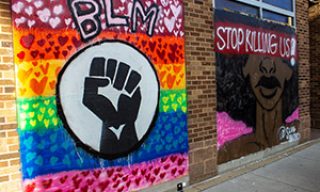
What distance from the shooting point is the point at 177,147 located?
4.38 m

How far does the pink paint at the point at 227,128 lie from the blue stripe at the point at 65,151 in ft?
3.67

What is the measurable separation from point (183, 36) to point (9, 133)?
260cm

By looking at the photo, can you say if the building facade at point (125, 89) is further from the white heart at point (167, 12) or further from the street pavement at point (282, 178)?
the street pavement at point (282, 178)

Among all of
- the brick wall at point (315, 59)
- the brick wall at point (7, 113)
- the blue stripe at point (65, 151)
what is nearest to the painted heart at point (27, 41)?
the brick wall at point (7, 113)

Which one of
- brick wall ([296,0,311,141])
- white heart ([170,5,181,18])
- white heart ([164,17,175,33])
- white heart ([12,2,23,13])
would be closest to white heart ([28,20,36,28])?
white heart ([12,2,23,13])

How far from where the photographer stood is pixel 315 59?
8992mm

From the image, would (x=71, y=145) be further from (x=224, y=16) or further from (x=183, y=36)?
(x=224, y=16)

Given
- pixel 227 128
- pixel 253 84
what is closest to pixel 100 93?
pixel 227 128

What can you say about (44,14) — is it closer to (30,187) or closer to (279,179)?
(30,187)

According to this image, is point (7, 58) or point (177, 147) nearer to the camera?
point (7, 58)

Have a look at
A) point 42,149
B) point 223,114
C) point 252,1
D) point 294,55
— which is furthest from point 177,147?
point 294,55

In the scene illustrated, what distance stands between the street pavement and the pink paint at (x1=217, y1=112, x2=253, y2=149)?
2.13ft

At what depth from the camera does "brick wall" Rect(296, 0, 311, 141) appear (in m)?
6.87

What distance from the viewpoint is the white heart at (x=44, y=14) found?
316 centimetres
